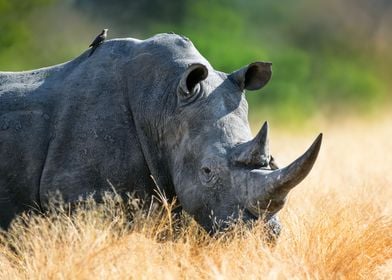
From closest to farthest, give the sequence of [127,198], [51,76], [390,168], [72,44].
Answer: [127,198] → [51,76] → [390,168] → [72,44]

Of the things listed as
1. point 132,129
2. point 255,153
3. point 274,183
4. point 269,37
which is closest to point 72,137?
point 132,129

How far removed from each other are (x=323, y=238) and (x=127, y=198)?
3.99 ft

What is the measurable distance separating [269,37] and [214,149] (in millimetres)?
10575

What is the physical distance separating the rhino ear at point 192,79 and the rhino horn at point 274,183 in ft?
2.49

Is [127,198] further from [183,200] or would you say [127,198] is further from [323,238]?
[323,238]

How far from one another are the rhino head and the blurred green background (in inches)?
344

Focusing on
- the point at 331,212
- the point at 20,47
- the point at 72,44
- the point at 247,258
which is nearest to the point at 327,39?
the point at 72,44

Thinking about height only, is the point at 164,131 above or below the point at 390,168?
above

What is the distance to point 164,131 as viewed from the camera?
6168mm

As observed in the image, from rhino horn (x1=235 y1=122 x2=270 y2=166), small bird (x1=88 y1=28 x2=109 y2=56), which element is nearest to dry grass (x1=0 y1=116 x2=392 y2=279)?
rhino horn (x1=235 y1=122 x2=270 y2=166)

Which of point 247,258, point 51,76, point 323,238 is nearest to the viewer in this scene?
point 247,258

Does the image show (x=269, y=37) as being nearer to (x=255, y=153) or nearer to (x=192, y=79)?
(x=192, y=79)

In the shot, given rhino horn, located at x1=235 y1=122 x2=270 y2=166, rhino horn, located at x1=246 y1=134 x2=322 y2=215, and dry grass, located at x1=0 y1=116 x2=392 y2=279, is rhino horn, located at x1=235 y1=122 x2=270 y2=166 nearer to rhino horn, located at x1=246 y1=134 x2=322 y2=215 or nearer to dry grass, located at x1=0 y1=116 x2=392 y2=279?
rhino horn, located at x1=246 y1=134 x2=322 y2=215

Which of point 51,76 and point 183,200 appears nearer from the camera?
point 183,200
